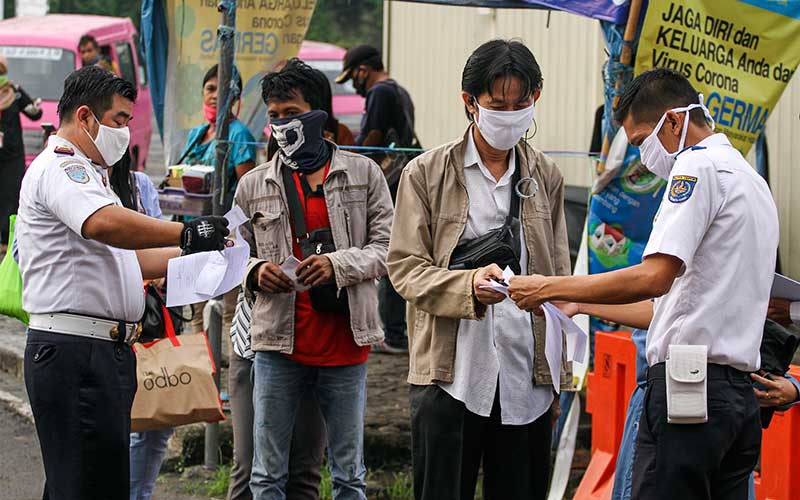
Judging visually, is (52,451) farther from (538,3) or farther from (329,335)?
(538,3)

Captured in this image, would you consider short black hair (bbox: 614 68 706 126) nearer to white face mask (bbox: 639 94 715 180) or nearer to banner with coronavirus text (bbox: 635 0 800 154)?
white face mask (bbox: 639 94 715 180)

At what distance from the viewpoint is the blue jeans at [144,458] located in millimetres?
5520

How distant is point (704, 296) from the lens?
11.8ft

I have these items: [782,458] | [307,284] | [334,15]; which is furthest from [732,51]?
[334,15]

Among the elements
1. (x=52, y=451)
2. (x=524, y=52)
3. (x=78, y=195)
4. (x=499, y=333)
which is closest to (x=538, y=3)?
(x=524, y=52)

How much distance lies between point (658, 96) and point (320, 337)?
1.79 m

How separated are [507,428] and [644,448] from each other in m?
0.61

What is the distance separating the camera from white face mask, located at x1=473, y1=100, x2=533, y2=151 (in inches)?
164

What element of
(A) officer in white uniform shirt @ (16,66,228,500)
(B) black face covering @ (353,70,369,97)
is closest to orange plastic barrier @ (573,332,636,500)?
(A) officer in white uniform shirt @ (16,66,228,500)

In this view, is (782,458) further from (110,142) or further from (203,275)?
(110,142)

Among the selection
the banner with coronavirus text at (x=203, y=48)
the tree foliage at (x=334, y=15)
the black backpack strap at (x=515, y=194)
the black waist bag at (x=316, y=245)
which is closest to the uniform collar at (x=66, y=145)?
the black waist bag at (x=316, y=245)

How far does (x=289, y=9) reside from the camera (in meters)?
7.40

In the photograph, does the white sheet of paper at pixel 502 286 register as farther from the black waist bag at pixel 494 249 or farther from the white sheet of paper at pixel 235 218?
the white sheet of paper at pixel 235 218

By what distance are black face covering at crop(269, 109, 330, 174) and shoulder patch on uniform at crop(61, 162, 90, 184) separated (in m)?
0.97
